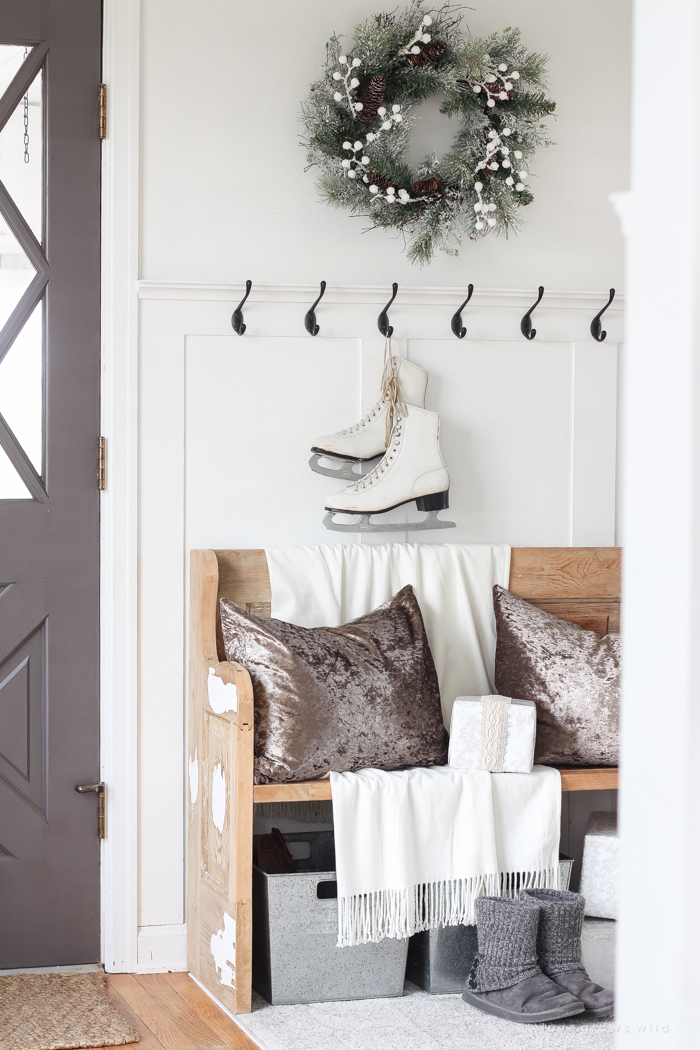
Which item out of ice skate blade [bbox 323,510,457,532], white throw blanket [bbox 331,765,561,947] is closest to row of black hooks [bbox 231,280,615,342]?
ice skate blade [bbox 323,510,457,532]

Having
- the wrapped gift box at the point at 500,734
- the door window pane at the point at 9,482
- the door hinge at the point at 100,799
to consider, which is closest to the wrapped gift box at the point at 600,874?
the wrapped gift box at the point at 500,734

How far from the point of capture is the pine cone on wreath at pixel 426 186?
2414 mm

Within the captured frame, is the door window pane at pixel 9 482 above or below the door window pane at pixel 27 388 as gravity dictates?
below

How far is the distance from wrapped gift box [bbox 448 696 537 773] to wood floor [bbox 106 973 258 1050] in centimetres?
69

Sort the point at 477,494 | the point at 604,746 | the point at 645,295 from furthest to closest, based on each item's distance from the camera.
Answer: the point at 477,494 → the point at 604,746 → the point at 645,295

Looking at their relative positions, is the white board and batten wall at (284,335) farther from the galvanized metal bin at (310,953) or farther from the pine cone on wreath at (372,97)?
the galvanized metal bin at (310,953)

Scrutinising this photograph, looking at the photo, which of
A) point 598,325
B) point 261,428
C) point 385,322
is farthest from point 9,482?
point 598,325

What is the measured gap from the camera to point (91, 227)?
2.39m

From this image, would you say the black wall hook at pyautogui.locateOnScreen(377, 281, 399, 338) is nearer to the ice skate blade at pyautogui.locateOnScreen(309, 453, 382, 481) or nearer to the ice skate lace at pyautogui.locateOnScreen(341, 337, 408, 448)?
the ice skate lace at pyautogui.locateOnScreen(341, 337, 408, 448)

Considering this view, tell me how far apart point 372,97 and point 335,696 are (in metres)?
1.37

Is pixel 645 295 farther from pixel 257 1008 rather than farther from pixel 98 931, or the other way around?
pixel 98 931

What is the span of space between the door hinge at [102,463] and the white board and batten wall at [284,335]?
0.02 meters

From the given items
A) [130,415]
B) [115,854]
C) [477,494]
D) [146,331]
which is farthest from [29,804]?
[477,494]

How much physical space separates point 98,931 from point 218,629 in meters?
0.77
